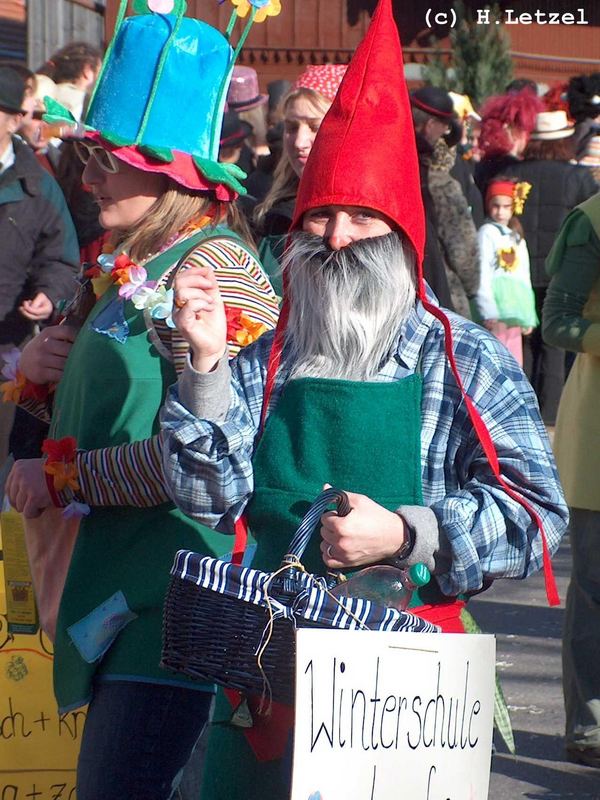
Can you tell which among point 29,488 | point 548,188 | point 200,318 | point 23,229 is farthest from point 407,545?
point 548,188

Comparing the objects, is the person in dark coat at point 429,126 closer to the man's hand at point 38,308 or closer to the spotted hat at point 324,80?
the spotted hat at point 324,80

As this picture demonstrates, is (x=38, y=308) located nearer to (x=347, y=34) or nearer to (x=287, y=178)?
(x=287, y=178)

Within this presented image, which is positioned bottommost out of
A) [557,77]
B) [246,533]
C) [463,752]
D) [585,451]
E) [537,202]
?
[463,752]

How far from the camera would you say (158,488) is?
278 cm

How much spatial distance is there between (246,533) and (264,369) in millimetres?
298

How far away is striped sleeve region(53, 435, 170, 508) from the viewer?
2.74m

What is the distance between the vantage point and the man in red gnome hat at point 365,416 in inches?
93.0

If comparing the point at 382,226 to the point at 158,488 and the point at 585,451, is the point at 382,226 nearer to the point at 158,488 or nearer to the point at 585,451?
the point at 158,488

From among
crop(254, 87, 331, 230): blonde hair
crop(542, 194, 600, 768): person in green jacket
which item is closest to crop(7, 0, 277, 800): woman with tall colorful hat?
crop(254, 87, 331, 230): blonde hair

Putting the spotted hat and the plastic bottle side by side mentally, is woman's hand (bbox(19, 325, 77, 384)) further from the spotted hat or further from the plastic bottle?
the spotted hat

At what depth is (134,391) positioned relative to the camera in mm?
2861

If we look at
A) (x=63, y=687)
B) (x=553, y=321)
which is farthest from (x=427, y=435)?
(x=553, y=321)

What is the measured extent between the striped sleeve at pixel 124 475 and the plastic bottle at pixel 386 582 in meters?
0.59

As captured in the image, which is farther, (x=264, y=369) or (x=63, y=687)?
(x=63, y=687)
